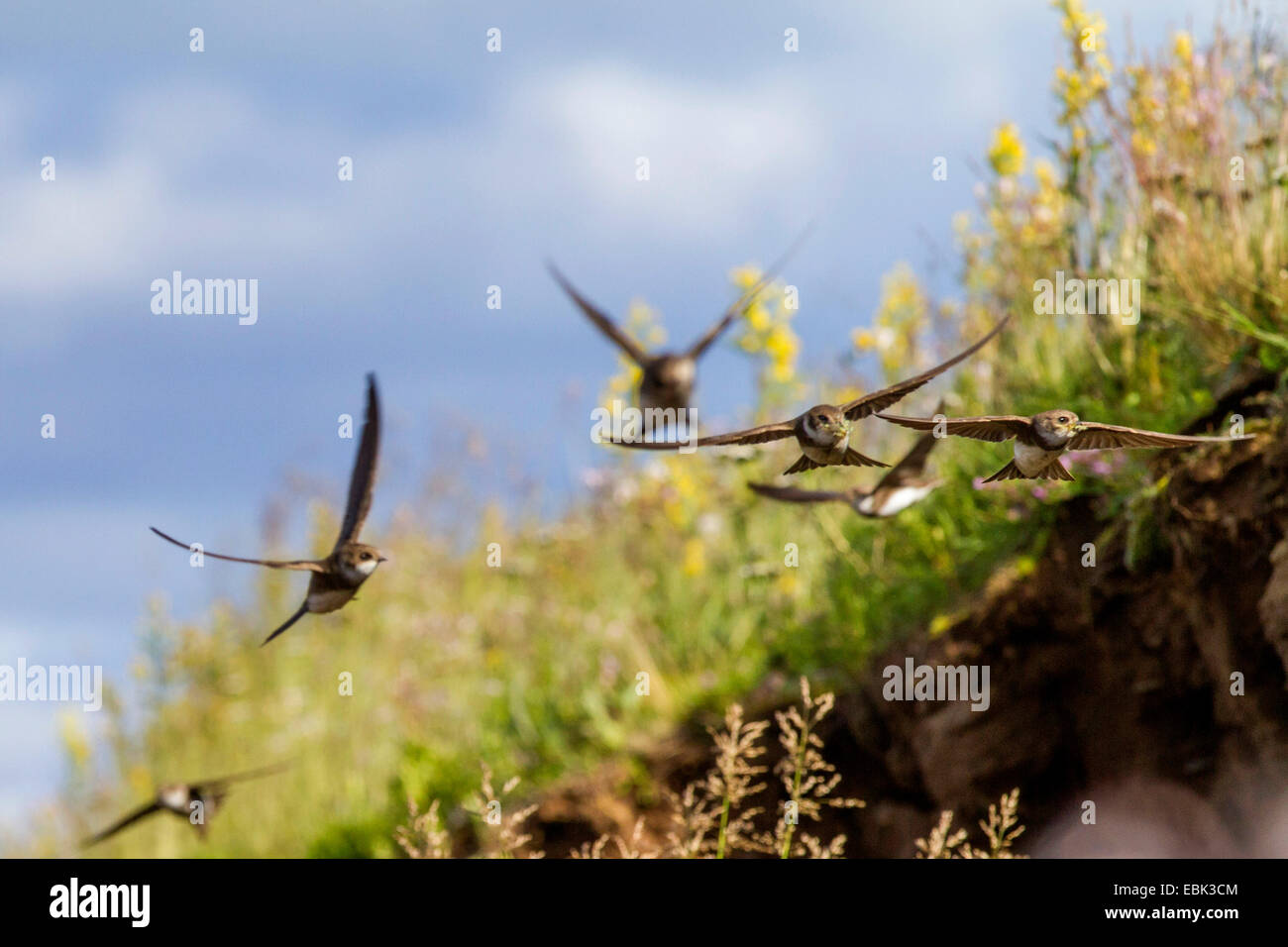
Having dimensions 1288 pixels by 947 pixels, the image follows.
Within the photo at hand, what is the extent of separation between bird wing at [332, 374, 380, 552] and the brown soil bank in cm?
267

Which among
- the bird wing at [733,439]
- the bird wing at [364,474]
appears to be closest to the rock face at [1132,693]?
the bird wing at [733,439]

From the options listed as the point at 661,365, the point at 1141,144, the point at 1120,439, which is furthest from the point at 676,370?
the point at 1141,144

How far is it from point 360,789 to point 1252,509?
6168mm

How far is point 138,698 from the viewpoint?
11.4 metres

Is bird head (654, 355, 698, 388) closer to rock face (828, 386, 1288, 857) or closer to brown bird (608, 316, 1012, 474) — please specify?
rock face (828, 386, 1288, 857)

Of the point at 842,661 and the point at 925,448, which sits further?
the point at 842,661

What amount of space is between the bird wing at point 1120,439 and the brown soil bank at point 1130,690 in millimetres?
1454

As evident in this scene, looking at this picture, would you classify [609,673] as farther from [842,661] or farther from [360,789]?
[360,789]

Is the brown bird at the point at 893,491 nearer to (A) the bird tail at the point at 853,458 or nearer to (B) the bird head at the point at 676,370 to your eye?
(B) the bird head at the point at 676,370

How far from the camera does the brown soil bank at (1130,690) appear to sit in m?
4.58

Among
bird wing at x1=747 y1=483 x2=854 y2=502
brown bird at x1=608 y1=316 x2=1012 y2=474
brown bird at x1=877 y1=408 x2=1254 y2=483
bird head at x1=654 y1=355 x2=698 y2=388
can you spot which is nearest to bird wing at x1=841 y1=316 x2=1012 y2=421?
brown bird at x1=608 y1=316 x2=1012 y2=474

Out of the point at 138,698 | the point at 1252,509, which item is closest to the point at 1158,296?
the point at 1252,509

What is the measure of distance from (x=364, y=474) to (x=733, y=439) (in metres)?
1.63

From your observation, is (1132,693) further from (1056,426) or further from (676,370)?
(1056,426)
